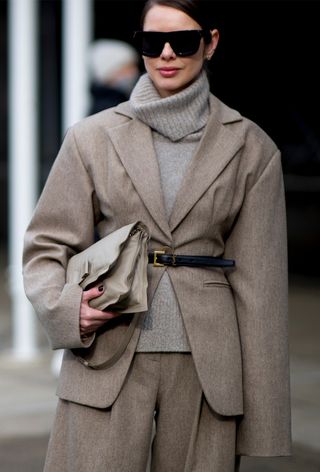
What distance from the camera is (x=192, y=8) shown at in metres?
3.00

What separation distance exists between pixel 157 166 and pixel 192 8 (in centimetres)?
43

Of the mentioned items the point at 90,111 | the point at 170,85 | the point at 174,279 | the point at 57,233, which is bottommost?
the point at 174,279

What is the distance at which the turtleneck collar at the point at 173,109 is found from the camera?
3.01 m

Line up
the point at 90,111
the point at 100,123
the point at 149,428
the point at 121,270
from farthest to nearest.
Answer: the point at 90,111, the point at 100,123, the point at 149,428, the point at 121,270

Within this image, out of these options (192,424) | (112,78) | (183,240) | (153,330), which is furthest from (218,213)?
(112,78)

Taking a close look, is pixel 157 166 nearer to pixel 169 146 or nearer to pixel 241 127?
pixel 169 146

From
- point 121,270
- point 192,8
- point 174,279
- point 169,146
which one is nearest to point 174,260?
point 174,279

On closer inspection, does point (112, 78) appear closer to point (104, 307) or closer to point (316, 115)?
point (104, 307)

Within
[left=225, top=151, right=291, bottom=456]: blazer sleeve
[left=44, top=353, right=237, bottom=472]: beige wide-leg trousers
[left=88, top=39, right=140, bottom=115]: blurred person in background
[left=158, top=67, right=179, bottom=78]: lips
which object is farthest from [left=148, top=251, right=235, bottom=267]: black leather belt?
[left=88, top=39, right=140, bottom=115]: blurred person in background

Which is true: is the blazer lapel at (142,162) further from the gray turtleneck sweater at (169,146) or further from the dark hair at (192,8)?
the dark hair at (192,8)

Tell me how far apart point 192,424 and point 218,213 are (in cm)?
57

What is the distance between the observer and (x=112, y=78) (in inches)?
236

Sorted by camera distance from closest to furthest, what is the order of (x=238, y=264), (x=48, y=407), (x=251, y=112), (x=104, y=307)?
(x=104, y=307), (x=238, y=264), (x=48, y=407), (x=251, y=112)

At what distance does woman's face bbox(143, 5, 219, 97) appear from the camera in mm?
2977
